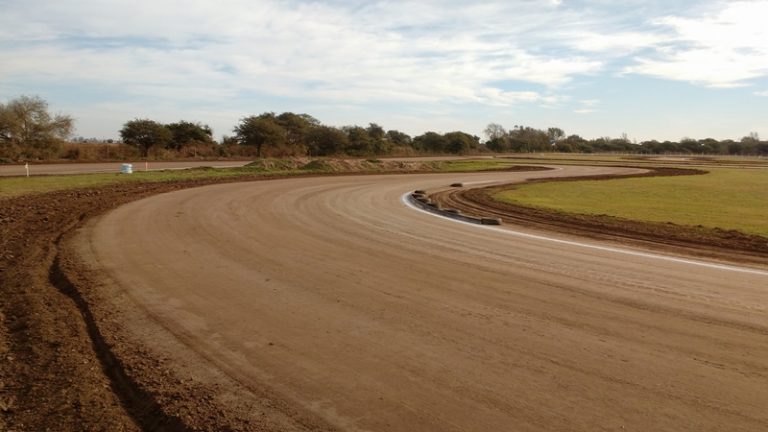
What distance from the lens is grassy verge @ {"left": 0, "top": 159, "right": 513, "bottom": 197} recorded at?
75.3 feet

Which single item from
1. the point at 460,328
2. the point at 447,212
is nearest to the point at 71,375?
the point at 460,328

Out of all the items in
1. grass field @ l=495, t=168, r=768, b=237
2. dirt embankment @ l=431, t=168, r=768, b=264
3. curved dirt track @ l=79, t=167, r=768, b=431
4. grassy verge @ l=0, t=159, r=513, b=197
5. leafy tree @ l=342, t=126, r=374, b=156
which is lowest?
grass field @ l=495, t=168, r=768, b=237

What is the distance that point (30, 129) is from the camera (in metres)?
46.2

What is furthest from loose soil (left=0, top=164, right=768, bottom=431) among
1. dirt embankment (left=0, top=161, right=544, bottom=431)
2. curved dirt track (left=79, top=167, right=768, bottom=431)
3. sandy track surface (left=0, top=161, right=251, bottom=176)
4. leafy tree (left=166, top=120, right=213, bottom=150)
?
leafy tree (left=166, top=120, right=213, bottom=150)

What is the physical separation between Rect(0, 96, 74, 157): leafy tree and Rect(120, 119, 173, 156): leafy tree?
7139 millimetres

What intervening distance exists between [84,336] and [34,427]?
1.68 m

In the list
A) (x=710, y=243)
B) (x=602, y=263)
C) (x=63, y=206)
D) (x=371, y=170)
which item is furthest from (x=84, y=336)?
(x=371, y=170)

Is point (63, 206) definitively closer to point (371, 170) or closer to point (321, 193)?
point (321, 193)

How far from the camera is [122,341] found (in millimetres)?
4992

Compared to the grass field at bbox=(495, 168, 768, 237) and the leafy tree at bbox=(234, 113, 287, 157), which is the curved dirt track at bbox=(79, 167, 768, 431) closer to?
the grass field at bbox=(495, 168, 768, 237)

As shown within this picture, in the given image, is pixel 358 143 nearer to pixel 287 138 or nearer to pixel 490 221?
pixel 287 138

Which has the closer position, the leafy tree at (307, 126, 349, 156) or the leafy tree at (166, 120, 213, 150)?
the leafy tree at (166, 120, 213, 150)

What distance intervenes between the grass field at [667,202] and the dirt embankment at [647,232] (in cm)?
149

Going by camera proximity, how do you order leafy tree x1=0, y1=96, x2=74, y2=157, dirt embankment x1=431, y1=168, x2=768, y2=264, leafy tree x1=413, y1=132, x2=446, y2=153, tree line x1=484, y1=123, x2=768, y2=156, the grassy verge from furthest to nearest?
tree line x1=484, y1=123, x2=768, y2=156 < leafy tree x1=413, y1=132, x2=446, y2=153 < leafy tree x1=0, y1=96, x2=74, y2=157 < the grassy verge < dirt embankment x1=431, y1=168, x2=768, y2=264
